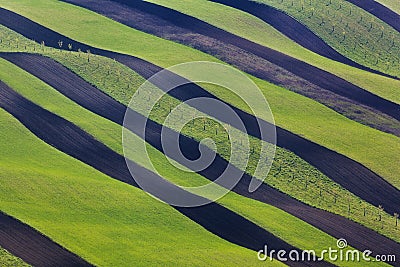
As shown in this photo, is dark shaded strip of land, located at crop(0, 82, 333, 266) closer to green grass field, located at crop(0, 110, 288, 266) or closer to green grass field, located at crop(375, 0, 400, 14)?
green grass field, located at crop(0, 110, 288, 266)

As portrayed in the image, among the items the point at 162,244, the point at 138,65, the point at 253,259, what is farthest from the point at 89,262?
the point at 138,65

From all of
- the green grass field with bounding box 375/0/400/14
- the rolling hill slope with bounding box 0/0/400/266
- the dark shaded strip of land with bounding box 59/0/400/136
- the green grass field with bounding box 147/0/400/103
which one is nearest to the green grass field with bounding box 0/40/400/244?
the rolling hill slope with bounding box 0/0/400/266

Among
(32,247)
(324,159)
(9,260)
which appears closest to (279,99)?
(324,159)

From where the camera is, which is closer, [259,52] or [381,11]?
[259,52]

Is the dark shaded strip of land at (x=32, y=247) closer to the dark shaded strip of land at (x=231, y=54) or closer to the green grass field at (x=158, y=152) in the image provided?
the green grass field at (x=158, y=152)

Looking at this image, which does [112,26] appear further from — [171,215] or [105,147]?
[171,215]

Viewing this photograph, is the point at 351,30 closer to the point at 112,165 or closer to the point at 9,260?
the point at 112,165
